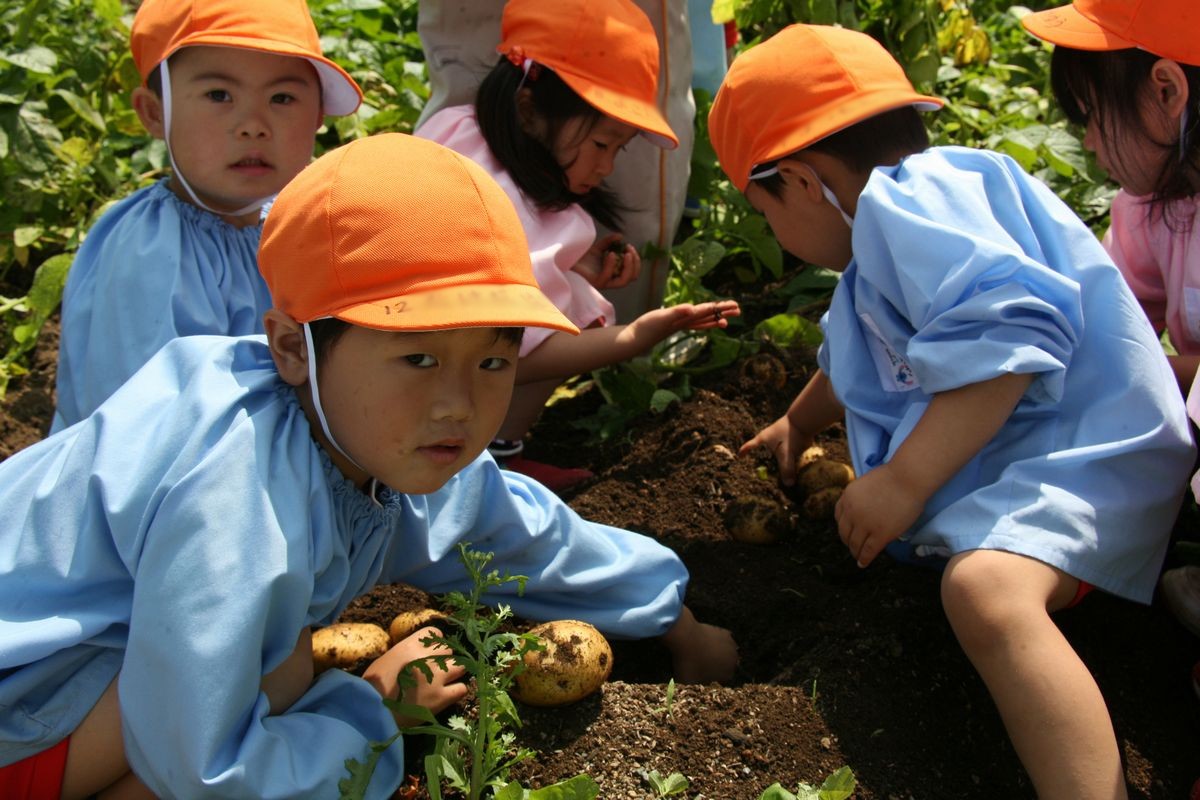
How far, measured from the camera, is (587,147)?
11.4ft

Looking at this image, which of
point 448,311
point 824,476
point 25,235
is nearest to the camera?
point 448,311

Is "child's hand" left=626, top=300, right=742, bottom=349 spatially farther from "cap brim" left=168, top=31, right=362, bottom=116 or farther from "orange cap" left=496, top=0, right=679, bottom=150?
"cap brim" left=168, top=31, right=362, bottom=116

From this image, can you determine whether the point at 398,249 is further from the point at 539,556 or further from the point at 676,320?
the point at 676,320

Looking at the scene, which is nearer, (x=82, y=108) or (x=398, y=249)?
(x=398, y=249)

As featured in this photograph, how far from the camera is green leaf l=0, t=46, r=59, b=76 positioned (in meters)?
4.21

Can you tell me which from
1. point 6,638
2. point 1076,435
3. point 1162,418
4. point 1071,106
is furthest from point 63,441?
point 1071,106

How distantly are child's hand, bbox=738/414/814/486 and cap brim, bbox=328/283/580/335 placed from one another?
1.50 meters

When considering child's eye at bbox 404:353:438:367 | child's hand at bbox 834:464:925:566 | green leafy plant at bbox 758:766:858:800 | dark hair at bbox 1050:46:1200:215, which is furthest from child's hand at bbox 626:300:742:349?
green leafy plant at bbox 758:766:858:800

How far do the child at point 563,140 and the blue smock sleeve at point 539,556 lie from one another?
0.76 m

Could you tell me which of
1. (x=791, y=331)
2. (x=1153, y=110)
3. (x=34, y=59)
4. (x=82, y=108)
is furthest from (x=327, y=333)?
(x=34, y=59)

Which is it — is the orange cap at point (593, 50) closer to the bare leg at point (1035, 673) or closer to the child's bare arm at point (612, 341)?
the child's bare arm at point (612, 341)

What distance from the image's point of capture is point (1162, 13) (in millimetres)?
2486

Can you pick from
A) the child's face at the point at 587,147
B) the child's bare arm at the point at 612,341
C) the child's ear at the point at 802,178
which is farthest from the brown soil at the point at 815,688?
the child's face at the point at 587,147

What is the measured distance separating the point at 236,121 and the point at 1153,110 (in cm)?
217
